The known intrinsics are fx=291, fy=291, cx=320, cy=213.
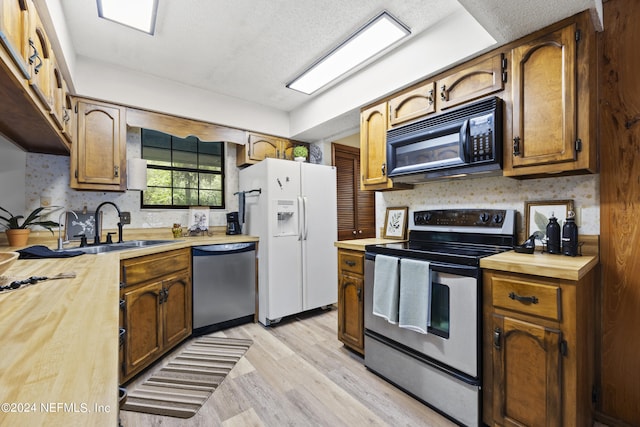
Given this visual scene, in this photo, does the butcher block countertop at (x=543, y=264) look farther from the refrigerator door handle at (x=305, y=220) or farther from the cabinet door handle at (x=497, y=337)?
the refrigerator door handle at (x=305, y=220)

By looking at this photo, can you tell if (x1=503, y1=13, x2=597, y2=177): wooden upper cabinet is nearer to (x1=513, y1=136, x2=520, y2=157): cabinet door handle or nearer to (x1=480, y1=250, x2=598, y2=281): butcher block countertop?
(x1=513, y1=136, x2=520, y2=157): cabinet door handle

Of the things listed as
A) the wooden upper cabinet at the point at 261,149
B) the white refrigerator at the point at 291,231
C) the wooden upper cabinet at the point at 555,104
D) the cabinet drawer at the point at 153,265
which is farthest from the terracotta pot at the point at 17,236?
the wooden upper cabinet at the point at 555,104

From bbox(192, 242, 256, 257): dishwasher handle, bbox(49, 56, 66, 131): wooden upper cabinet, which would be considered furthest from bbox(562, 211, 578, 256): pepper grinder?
bbox(49, 56, 66, 131): wooden upper cabinet

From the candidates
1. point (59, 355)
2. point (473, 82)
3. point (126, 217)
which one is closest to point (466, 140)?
point (473, 82)

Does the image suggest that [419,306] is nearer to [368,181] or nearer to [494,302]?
[494,302]

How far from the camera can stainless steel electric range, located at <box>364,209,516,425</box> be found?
1560 mm

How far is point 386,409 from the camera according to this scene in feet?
5.68

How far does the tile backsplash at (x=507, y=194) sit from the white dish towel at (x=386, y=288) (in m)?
0.79

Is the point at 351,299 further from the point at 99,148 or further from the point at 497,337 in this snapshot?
the point at 99,148

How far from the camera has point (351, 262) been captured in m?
2.38

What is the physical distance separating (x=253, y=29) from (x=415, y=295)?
7.14 ft

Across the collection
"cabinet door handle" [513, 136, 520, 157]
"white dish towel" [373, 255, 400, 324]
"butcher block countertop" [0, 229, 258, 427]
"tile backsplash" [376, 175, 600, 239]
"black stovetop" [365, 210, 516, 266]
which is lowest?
"white dish towel" [373, 255, 400, 324]

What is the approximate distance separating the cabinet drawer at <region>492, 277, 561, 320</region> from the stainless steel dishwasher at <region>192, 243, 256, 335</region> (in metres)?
2.28

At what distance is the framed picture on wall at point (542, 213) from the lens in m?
1.76
